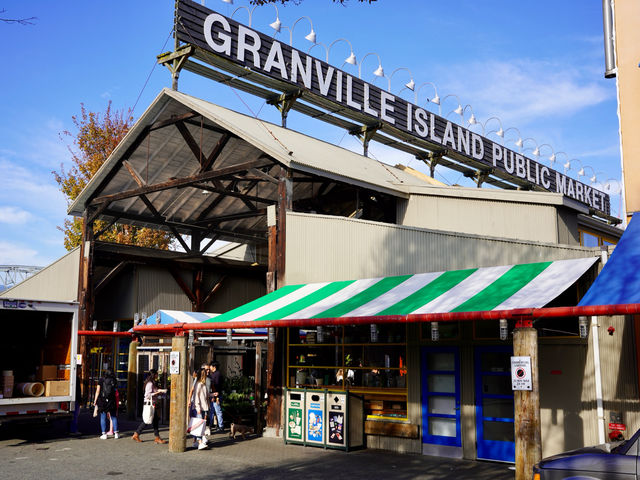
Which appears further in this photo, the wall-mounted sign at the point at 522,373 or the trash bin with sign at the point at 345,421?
the trash bin with sign at the point at 345,421

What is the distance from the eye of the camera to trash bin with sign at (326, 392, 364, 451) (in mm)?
13469

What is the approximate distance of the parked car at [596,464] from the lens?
6.34m

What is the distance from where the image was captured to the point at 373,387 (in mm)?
14148

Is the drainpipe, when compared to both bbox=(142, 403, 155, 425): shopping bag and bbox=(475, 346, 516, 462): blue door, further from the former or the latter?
bbox=(142, 403, 155, 425): shopping bag

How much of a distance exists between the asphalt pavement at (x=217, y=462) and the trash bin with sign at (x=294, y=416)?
0.23m

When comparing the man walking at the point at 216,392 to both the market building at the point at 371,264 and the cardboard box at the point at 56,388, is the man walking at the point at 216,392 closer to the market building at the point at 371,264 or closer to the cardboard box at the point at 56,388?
the market building at the point at 371,264

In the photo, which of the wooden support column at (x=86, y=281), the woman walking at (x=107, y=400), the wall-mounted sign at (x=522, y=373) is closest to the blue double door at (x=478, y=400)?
the wall-mounted sign at (x=522, y=373)

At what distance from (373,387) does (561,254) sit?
5.06 metres

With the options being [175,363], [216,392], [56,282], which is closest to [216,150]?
[216,392]

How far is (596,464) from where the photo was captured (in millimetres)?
6570

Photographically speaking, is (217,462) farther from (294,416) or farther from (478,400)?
(478,400)

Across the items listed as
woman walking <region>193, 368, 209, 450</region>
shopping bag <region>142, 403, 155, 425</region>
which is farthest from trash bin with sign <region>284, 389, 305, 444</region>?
shopping bag <region>142, 403, 155, 425</region>

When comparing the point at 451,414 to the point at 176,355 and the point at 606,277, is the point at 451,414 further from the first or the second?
the point at 176,355

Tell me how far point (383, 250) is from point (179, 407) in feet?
18.9
